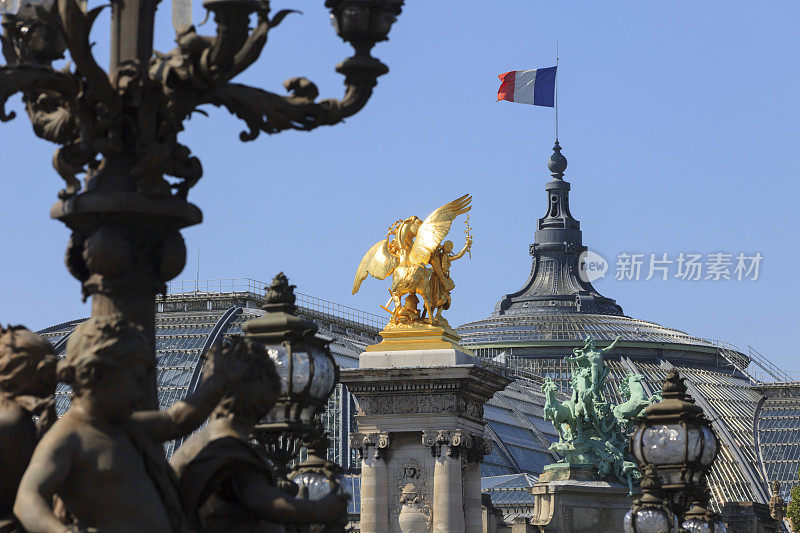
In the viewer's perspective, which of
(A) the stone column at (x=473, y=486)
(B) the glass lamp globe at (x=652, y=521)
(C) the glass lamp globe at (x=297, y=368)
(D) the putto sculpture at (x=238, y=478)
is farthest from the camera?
(A) the stone column at (x=473, y=486)

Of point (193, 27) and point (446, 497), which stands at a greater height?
point (446, 497)

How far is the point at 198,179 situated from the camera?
11820 millimetres

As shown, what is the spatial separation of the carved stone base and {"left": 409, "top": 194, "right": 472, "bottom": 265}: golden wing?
7.24 feet

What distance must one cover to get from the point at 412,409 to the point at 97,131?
42.4 m

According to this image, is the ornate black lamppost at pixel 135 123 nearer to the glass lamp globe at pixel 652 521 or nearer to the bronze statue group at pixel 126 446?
the bronze statue group at pixel 126 446

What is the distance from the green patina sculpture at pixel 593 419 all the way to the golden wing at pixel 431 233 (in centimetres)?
539

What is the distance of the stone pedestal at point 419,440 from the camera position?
172ft

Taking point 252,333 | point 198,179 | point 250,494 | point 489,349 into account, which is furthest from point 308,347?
point 489,349

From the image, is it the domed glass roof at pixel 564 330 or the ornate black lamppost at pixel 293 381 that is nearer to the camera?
the ornate black lamppost at pixel 293 381

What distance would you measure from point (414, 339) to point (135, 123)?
44134 millimetres

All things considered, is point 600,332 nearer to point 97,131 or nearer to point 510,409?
point 510,409

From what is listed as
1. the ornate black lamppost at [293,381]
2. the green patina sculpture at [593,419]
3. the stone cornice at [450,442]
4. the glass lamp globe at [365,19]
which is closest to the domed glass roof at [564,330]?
the green patina sculpture at [593,419]

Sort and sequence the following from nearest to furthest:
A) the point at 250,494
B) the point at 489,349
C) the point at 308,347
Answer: the point at 250,494, the point at 308,347, the point at 489,349

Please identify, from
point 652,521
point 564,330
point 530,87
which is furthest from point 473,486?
point 564,330
